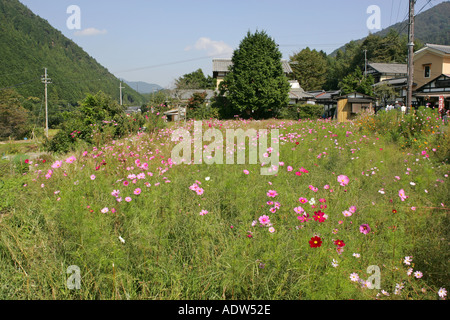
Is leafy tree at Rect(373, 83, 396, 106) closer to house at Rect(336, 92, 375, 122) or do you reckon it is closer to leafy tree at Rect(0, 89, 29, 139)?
house at Rect(336, 92, 375, 122)

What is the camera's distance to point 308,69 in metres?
50.2

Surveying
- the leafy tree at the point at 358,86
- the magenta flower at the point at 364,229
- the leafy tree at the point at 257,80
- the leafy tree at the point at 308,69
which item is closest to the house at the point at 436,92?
the leafy tree at the point at 358,86

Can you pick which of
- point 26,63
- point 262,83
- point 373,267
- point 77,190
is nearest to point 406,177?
point 373,267

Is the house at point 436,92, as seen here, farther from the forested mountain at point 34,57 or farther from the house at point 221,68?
the forested mountain at point 34,57

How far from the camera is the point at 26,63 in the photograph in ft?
151

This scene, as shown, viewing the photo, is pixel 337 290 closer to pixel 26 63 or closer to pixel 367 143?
pixel 367 143

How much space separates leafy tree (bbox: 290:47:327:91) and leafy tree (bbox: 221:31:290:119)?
2951 centimetres

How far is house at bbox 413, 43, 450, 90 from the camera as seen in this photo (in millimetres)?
25312

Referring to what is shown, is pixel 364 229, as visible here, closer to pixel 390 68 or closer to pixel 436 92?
pixel 436 92

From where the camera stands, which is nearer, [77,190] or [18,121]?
[77,190]

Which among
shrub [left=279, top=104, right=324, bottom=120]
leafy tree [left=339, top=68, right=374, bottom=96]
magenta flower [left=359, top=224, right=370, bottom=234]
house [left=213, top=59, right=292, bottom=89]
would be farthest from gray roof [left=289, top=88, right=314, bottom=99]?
magenta flower [left=359, top=224, right=370, bottom=234]

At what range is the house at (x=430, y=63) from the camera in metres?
25.3

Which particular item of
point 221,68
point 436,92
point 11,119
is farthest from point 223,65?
point 11,119
